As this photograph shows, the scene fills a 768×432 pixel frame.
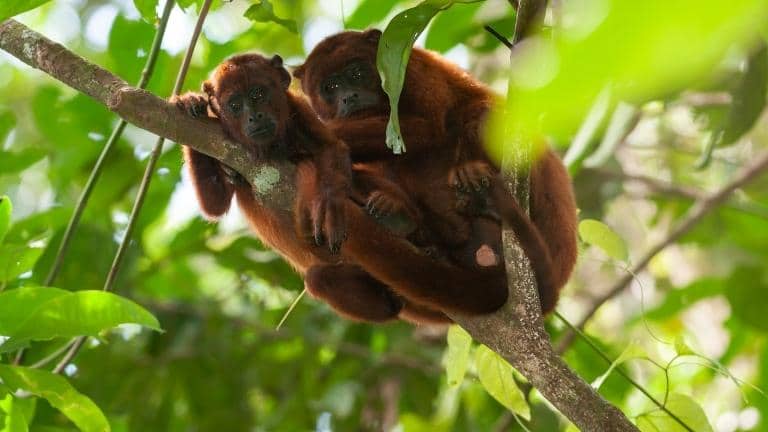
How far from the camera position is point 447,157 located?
10.0ft

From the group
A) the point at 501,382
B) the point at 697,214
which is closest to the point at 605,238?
the point at 501,382

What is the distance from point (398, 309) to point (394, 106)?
3.35 feet

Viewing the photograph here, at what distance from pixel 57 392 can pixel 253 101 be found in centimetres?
113

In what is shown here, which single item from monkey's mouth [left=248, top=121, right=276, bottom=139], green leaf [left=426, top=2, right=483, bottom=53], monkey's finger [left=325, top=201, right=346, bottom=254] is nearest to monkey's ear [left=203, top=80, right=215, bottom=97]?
monkey's mouth [left=248, top=121, right=276, bottom=139]

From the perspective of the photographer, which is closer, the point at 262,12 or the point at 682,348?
the point at 682,348

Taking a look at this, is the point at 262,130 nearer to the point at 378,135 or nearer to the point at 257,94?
the point at 257,94

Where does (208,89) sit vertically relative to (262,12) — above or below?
below

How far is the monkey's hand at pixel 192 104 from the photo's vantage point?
2.52 m

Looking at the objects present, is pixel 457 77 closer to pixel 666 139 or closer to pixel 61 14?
pixel 666 139

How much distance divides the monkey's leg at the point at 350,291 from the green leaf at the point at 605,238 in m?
0.66

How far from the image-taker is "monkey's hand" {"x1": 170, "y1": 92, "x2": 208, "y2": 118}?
8.27 feet

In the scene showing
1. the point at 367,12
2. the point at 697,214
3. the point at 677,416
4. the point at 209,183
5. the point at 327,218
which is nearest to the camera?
A: the point at 327,218

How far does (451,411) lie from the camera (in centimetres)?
461

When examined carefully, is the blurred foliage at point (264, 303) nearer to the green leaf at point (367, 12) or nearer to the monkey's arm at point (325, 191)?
the green leaf at point (367, 12)
